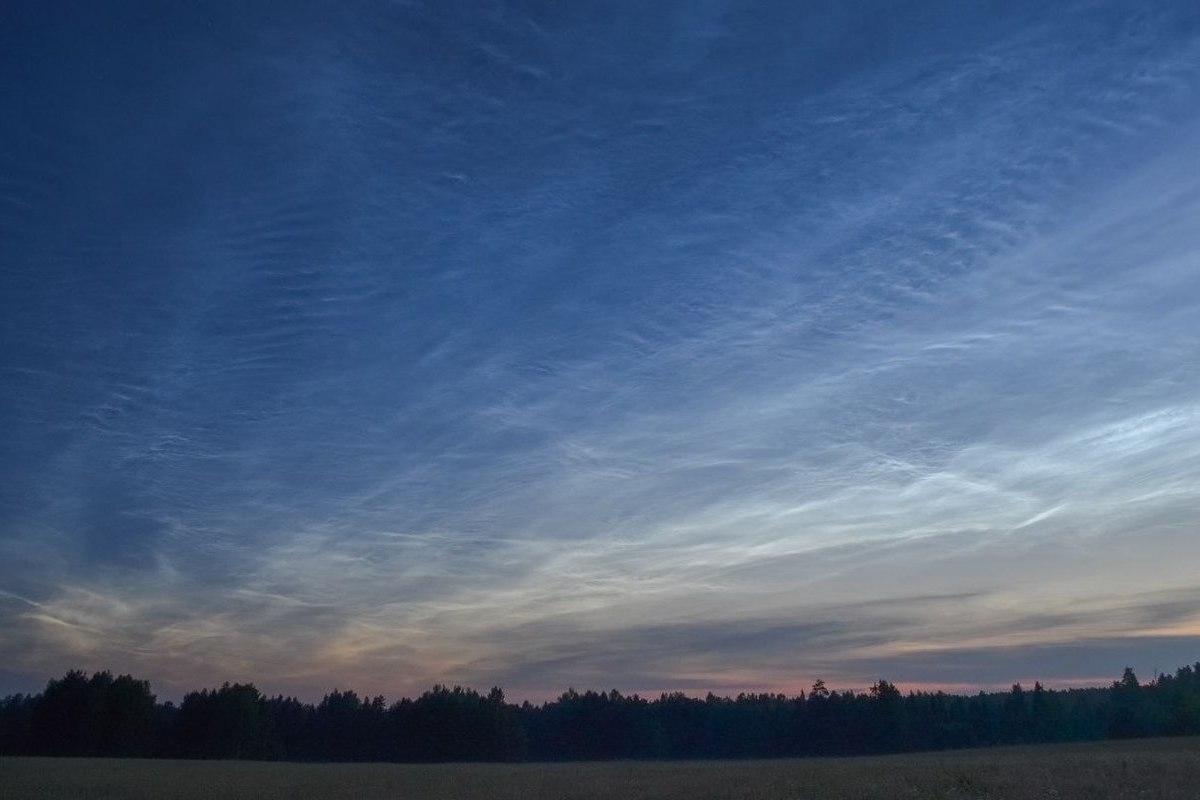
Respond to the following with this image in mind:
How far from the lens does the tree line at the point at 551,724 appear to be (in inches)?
4102

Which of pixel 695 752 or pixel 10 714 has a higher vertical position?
pixel 10 714

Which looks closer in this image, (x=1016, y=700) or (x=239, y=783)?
(x=239, y=783)

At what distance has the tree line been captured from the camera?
104 metres

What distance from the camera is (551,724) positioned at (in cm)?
15550

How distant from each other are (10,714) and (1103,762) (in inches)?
6031

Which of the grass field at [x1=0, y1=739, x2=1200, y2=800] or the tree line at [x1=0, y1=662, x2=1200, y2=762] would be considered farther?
the tree line at [x1=0, y1=662, x2=1200, y2=762]

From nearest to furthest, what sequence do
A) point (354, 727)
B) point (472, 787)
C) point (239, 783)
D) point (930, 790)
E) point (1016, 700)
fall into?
point (930, 790)
point (472, 787)
point (239, 783)
point (354, 727)
point (1016, 700)

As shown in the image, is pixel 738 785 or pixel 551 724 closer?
pixel 738 785

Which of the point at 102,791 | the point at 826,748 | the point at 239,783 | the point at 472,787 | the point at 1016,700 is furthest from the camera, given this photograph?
the point at 1016,700

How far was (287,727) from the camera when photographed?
13412 cm

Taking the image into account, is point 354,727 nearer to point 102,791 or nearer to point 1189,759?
point 102,791

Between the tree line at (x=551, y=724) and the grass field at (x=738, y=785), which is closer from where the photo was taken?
the grass field at (x=738, y=785)

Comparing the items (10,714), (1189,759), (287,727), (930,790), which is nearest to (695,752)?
(287,727)

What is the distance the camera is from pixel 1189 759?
4500cm
